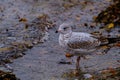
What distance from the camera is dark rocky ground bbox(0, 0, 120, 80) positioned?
8.54 meters

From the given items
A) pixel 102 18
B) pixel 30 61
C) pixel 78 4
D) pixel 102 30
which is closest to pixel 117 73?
pixel 30 61

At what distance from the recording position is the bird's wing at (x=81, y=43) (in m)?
8.30

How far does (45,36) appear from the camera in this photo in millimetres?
10680

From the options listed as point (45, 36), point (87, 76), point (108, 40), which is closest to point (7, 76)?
point (87, 76)

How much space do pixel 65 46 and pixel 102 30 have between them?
3.02m

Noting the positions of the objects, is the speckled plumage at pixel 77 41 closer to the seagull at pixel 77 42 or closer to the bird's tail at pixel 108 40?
the seagull at pixel 77 42

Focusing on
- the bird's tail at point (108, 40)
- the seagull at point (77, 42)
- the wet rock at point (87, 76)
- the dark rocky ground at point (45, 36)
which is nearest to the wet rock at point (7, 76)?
the dark rocky ground at point (45, 36)

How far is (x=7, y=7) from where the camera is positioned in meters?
12.8

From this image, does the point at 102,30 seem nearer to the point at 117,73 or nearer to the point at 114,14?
the point at 114,14

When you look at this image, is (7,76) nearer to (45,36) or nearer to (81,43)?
(81,43)

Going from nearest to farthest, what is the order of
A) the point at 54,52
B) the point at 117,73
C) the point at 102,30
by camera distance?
the point at 117,73
the point at 54,52
the point at 102,30

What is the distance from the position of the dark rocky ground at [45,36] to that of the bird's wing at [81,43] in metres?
0.48

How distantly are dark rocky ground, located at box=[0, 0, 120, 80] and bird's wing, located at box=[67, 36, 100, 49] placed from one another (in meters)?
0.48

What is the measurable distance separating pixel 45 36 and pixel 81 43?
2457 mm
